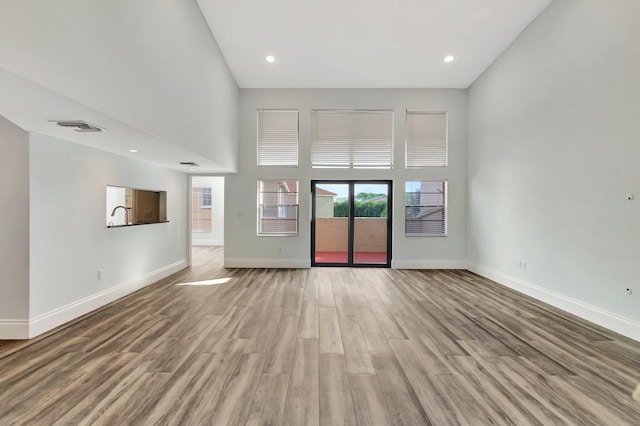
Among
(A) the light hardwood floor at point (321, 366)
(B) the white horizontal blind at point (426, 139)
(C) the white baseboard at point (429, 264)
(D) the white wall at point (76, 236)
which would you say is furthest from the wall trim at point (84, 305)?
(B) the white horizontal blind at point (426, 139)

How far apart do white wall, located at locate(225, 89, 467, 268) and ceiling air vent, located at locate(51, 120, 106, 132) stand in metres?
3.67

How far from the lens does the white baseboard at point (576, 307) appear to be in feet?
9.44

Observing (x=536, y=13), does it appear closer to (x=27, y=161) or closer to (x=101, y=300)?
(x=27, y=161)

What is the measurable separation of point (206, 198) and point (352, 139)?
6.58 meters

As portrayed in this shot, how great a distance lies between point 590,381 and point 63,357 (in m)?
4.38

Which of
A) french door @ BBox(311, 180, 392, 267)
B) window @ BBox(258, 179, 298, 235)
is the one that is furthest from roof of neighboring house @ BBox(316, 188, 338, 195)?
window @ BBox(258, 179, 298, 235)

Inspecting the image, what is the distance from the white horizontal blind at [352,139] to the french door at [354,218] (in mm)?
487

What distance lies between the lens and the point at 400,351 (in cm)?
253

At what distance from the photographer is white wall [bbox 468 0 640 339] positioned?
294 cm

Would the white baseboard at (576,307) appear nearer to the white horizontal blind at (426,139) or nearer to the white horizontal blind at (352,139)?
the white horizontal blind at (426,139)

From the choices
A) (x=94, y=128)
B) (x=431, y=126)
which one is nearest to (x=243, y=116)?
(x=94, y=128)

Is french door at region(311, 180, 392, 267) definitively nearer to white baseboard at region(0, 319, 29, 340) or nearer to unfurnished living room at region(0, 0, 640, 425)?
unfurnished living room at region(0, 0, 640, 425)

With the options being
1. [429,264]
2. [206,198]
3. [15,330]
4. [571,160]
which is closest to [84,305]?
[15,330]

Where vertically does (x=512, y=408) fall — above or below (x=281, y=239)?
below
